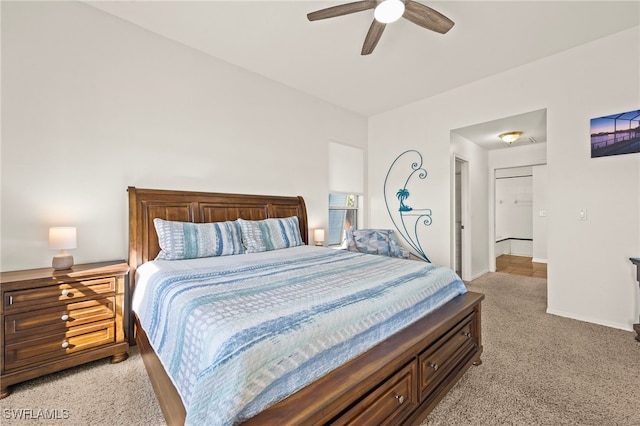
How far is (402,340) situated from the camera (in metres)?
1.44

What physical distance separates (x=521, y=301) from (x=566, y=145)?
1.99 metres

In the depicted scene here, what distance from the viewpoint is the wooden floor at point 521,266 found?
5109 millimetres

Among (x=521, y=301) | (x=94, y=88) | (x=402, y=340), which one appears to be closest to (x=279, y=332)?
(x=402, y=340)

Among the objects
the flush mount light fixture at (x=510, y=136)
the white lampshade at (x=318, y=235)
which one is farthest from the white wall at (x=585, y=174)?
the white lampshade at (x=318, y=235)

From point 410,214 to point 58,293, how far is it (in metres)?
4.29

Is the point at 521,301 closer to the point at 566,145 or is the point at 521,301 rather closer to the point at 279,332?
the point at 566,145

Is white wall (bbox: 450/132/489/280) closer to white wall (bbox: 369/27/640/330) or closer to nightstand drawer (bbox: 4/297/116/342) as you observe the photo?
white wall (bbox: 369/27/640/330)

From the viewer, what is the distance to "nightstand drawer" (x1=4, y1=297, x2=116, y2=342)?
1.80 m

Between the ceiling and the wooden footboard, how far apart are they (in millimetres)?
2632

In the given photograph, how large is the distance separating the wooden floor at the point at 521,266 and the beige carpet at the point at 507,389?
2660 millimetres

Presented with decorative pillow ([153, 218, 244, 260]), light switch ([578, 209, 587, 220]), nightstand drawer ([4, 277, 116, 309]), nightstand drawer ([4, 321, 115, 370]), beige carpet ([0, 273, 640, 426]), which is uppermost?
light switch ([578, 209, 587, 220])

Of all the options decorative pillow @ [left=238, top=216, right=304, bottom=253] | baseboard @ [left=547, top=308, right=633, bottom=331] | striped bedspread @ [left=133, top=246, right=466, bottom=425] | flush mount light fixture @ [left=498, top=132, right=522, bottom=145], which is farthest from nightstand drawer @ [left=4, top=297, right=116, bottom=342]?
flush mount light fixture @ [left=498, top=132, right=522, bottom=145]

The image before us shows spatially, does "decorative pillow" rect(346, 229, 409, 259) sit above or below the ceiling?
below

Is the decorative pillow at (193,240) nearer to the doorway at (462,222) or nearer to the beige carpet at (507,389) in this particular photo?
the beige carpet at (507,389)
